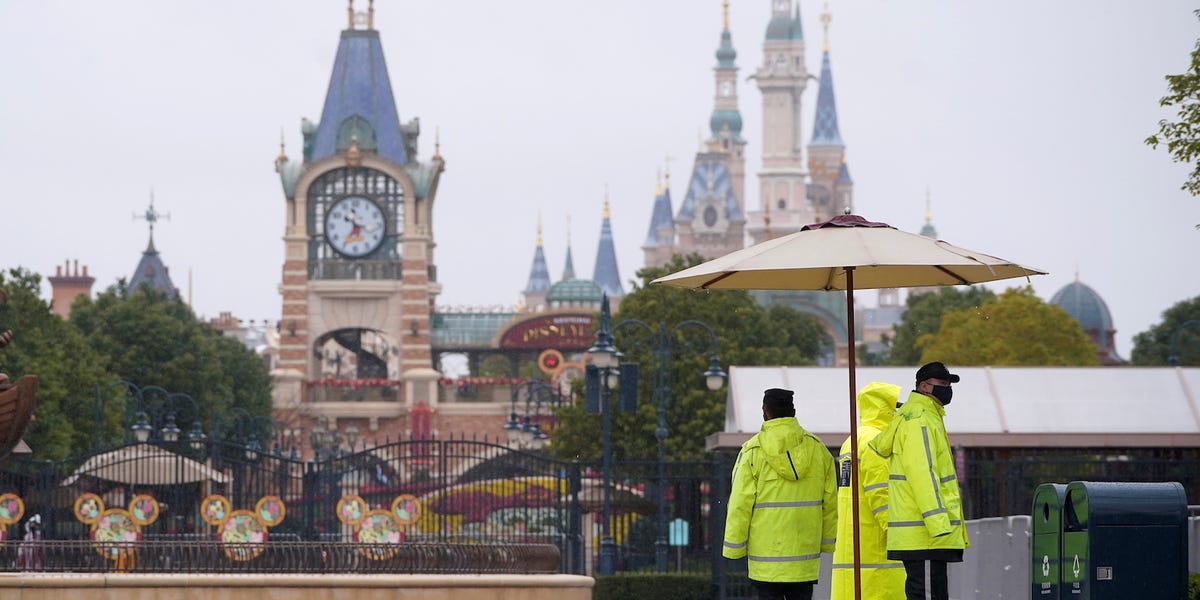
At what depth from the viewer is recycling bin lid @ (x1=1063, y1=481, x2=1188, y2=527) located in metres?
12.8

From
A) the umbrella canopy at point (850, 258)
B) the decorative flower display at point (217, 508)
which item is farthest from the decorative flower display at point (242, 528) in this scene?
the umbrella canopy at point (850, 258)

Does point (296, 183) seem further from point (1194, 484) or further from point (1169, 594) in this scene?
point (1169, 594)

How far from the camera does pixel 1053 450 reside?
27484mm

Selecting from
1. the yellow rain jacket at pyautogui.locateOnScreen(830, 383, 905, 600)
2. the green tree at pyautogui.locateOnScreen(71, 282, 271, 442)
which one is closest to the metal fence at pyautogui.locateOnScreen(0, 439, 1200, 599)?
the yellow rain jacket at pyautogui.locateOnScreen(830, 383, 905, 600)

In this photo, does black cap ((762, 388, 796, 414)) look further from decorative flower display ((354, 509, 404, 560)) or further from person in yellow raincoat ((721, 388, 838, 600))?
decorative flower display ((354, 509, 404, 560))

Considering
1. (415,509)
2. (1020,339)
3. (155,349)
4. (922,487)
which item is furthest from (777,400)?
(155,349)

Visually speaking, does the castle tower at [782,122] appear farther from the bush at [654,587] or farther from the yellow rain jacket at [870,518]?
the yellow rain jacket at [870,518]

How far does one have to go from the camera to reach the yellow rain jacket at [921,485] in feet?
39.8

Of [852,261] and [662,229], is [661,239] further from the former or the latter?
[852,261]

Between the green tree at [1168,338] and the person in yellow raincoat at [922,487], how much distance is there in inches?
2760

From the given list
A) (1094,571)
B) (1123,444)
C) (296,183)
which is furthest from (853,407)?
(296,183)

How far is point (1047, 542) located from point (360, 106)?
88528 millimetres

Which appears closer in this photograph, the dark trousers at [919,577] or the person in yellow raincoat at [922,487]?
the person in yellow raincoat at [922,487]

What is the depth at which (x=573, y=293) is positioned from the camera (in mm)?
129500
